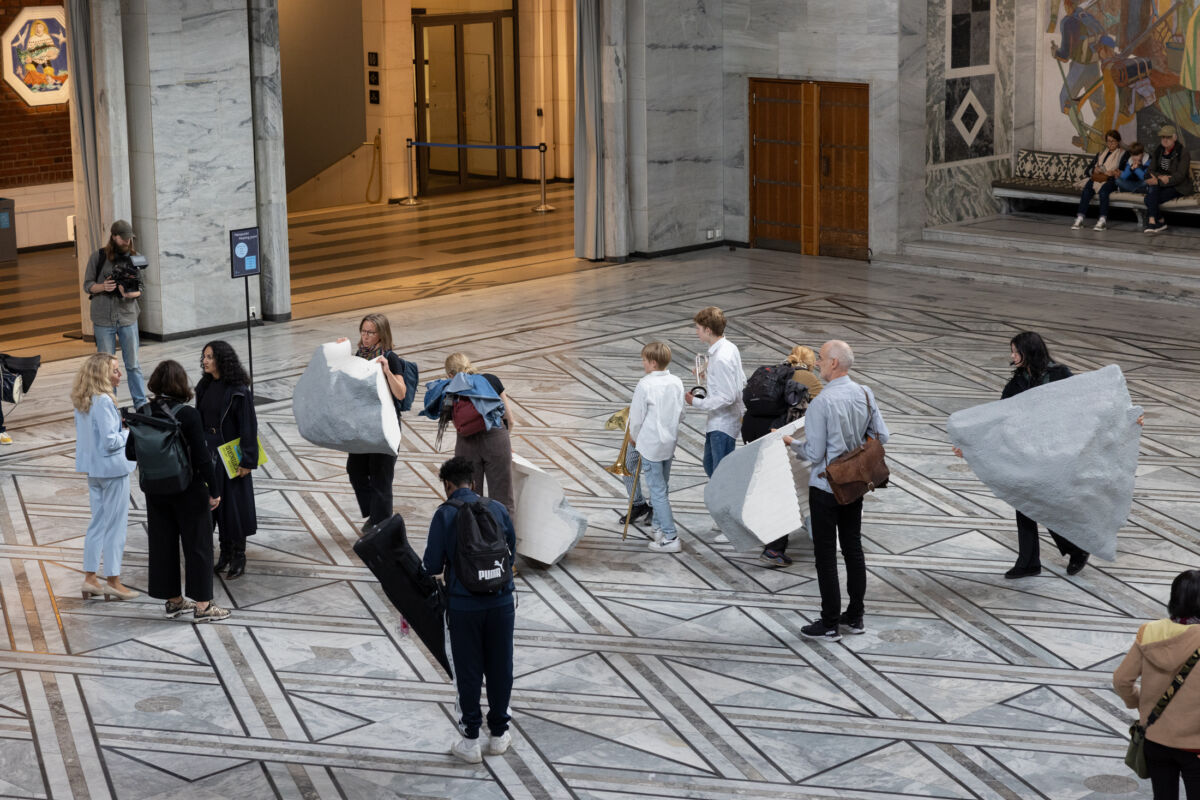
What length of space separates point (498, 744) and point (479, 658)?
0.44 metres

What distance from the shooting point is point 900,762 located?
6.13 metres

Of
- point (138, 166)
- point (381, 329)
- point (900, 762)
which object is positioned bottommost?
point (900, 762)

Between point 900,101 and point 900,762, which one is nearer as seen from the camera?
point 900,762

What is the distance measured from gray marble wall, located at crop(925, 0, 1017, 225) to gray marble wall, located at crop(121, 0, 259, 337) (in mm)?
7320

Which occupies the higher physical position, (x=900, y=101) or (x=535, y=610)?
(x=900, y=101)

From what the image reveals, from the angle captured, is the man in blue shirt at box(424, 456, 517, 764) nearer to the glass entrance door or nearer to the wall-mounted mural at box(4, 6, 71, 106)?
the wall-mounted mural at box(4, 6, 71, 106)

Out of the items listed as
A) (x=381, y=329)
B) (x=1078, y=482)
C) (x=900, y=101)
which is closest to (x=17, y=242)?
(x=900, y=101)

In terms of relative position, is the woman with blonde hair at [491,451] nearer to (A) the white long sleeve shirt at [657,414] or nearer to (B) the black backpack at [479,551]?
(A) the white long sleeve shirt at [657,414]

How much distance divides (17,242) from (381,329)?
11590mm

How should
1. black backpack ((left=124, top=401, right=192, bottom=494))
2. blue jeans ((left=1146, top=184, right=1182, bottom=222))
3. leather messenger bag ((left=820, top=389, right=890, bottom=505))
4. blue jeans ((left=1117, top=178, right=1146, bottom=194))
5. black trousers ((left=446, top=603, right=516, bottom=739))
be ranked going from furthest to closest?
blue jeans ((left=1117, top=178, right=1146, bottom=194)) → blue jeans ((left=1146, top=184, right=1182, bottom=222)) → black backpack ((left=124, top=401, right=192, bottom=494)) → leather messenger bag ((left=820, top=389, right=890, bottom=505)) → black trousers ((left=446, top=603, right=516, bottom=739))

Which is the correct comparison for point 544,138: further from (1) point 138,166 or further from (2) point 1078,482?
(2) point 1078,482

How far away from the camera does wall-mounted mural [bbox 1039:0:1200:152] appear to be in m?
16.2

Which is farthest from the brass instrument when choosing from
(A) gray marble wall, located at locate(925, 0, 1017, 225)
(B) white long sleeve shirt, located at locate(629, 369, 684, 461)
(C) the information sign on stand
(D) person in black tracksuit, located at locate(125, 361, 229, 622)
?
(A) gray marble wall, located at locate(925, 0, 1017, 225)

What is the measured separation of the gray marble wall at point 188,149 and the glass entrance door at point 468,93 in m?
9.50
